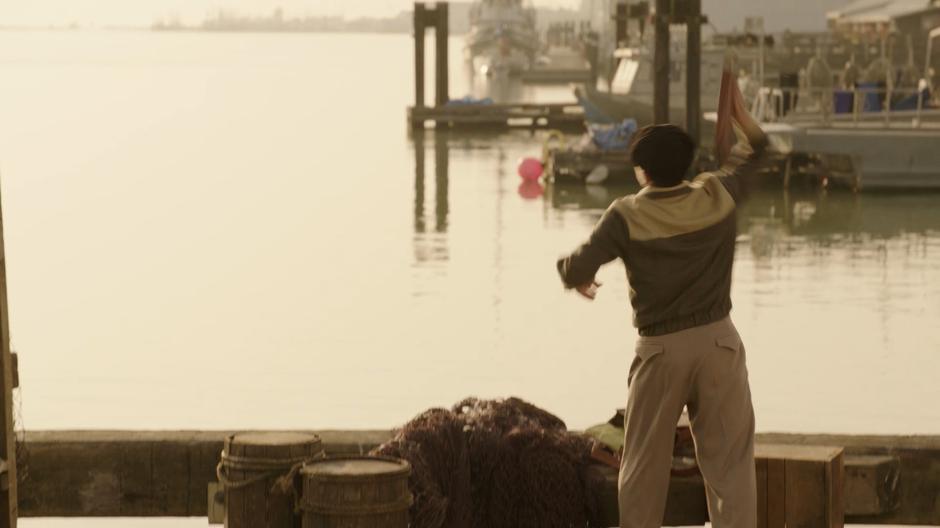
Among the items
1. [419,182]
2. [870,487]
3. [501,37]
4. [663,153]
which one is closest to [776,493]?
[870,487]

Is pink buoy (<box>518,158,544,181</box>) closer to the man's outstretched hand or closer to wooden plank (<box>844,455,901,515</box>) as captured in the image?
wooden plank (<box>844,455,901,515</box>)

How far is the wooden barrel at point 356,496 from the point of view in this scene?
5.84 meters

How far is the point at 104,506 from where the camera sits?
7.12m

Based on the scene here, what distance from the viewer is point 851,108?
33.8m

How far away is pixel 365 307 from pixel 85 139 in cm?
3080

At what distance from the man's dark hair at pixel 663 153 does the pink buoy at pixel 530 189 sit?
23.8 m

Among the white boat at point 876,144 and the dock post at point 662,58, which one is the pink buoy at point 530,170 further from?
the white boat at point 876,144

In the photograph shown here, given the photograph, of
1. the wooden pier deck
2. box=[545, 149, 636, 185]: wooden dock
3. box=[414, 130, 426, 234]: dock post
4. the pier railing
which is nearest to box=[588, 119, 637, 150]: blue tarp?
box=[545, 149, 636, 185]: wooden dock

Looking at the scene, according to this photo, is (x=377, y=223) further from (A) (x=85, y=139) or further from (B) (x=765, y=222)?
(A) (x=85, y=139)

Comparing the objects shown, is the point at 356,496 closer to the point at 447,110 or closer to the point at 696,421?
the point at 696,421

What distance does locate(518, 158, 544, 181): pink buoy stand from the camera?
107ft

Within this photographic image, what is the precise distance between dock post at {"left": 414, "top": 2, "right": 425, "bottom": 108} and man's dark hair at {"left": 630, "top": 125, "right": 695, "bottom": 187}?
42.0m

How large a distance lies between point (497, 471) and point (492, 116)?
4358cm

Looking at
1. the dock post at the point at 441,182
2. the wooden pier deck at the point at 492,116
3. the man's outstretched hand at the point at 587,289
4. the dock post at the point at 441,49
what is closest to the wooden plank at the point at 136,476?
the man's outstretched hand at the point at 587,289
